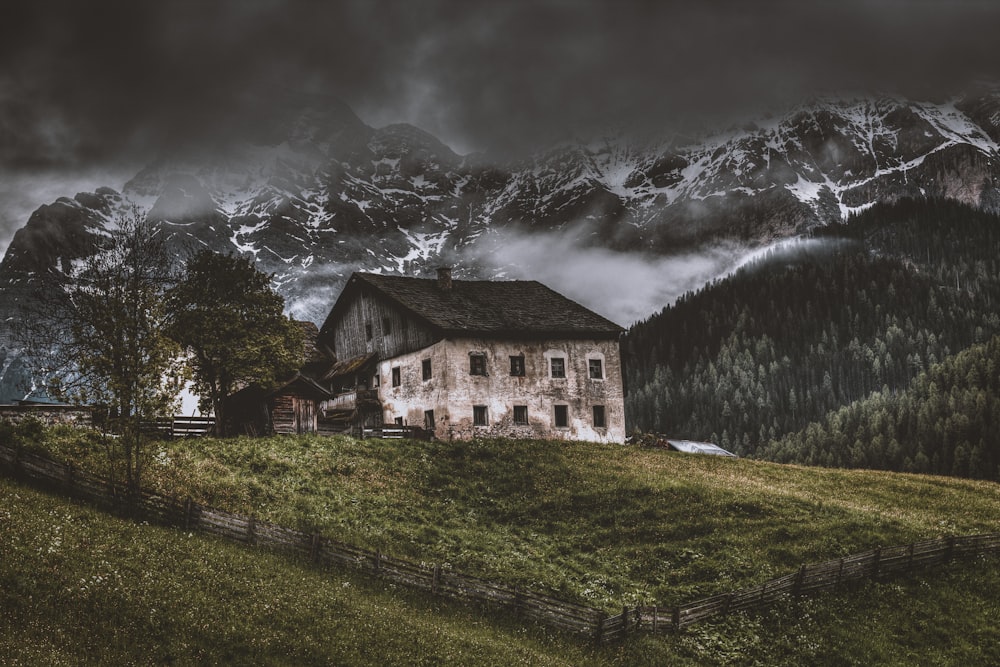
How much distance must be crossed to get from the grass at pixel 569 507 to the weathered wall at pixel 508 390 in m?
7.17

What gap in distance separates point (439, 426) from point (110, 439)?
23497mm

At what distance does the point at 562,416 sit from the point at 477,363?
22.6ft

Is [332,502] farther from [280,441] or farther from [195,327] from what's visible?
[195,327]

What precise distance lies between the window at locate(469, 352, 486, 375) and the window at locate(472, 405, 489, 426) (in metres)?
2.37

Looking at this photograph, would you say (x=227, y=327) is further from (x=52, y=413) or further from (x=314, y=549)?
(x=314, y=549)

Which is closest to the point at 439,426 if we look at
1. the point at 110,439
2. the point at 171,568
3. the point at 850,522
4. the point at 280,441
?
A: the point at 280,441

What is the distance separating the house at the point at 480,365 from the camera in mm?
56219

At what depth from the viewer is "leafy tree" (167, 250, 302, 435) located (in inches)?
1890

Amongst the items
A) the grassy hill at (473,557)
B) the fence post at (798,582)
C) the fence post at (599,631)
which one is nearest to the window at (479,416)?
the grassy hill at (473,557)

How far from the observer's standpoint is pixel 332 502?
117ft

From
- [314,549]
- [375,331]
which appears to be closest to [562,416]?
[375,331]

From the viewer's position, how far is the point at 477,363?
56.9m

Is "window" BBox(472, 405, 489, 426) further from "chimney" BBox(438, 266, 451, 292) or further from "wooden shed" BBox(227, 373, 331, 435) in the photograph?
"chimney" BBox(438, 266, 451, 292)

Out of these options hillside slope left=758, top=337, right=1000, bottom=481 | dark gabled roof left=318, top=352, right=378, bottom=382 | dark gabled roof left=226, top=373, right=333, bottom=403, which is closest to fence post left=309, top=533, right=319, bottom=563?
dark gabled roof left=226, top=373, right=333, bottom=403
